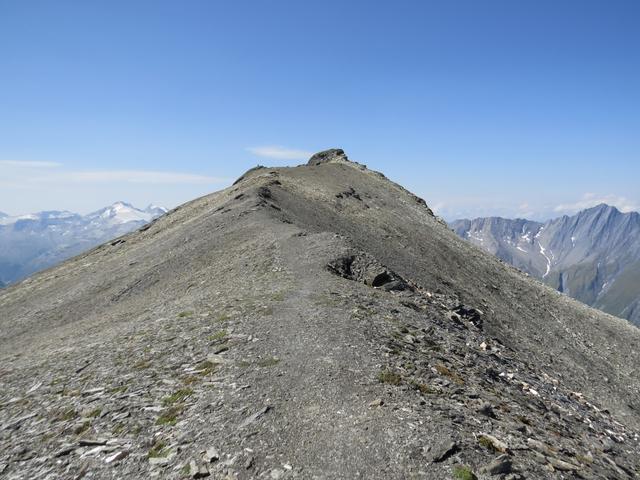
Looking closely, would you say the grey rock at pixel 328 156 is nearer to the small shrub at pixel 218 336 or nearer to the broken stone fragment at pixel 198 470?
the small shrub at pixel 218 336

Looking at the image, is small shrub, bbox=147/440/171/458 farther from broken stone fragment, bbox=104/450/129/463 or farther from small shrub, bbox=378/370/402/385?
small shrub, bbox=378/370/402/385

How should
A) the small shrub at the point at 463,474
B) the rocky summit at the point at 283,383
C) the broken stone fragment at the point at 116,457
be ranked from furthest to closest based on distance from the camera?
the broken stone fragment at the point at 116,457 < the rocky summit at the point at 283,383 < the small shrub at the point at 463,474

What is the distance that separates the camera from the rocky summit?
11.2 meters

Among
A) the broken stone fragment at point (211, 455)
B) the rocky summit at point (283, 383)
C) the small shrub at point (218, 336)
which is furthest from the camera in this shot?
the small shrub at point (218, 336)

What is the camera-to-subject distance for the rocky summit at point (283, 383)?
11.2 m

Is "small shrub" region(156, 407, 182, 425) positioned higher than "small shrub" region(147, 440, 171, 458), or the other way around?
"small shrub" region(156, 407, 182, 425)

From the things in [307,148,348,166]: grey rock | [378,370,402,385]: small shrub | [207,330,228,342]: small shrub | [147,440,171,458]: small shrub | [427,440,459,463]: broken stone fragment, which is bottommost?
[147,440,171,458]: small shrub

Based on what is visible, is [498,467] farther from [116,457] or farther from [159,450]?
[116,457]

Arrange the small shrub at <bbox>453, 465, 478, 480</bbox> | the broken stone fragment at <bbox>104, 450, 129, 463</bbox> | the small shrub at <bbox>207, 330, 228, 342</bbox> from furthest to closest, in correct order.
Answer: the small shrub at <bbox>207, 330, 228, 342</bbox>, the broken stone fragment at <bbox>104, 450, 129, 463</bbox>, the small shrub at <bbox>453, 465, 478, 480</bbox>

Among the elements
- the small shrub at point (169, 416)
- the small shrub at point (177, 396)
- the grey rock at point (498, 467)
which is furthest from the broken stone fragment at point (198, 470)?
the grey rock at point (498, 467)

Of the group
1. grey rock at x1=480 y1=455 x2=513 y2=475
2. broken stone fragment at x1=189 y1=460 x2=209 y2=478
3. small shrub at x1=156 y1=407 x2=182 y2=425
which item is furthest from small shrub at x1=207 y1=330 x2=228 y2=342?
grey rock at x1=480 y1=455 x2=513 y2=475

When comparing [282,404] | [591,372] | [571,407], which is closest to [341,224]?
[591,372]

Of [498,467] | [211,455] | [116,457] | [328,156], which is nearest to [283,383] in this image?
[211,455]

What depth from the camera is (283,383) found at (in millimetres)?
14508
